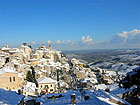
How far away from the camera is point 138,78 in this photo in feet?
32.2

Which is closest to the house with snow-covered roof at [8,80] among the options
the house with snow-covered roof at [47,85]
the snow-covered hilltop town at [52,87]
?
the snow-covered hilltop town at [52,87]

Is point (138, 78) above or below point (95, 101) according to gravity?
above

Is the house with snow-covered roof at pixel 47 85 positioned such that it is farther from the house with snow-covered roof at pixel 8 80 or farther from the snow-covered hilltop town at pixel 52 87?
the house with snow-covered roof at pixel 8 80

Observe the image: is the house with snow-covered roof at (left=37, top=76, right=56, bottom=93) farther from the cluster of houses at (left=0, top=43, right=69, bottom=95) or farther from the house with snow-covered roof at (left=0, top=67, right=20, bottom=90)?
the house with snow-covered roof at (left=0, top=67, right=20, bottom=90)

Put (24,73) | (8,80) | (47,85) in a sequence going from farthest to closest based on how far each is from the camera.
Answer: (24,73) → (47,85) → (8,80)

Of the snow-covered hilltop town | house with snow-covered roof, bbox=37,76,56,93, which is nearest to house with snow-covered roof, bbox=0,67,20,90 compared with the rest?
the snow-covered hilltop town

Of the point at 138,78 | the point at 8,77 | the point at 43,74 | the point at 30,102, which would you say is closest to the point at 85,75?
the point at 43,74

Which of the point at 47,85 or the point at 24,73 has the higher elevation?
the point at 24,73

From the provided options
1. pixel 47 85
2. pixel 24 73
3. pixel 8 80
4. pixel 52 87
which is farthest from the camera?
pixel 24 73

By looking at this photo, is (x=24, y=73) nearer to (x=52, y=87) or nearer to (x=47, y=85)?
(x=47, y=85)

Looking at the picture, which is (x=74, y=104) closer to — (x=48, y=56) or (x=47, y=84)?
(x=47, y=84)

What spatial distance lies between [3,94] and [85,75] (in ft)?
240

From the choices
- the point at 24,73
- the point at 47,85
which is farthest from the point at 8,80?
the point at 24,73

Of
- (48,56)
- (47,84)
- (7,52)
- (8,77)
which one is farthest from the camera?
(48,56)
